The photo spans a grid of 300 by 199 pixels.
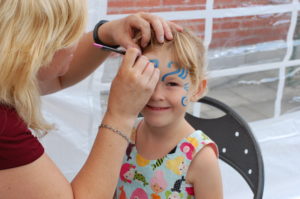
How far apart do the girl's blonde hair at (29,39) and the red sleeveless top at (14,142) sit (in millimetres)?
32

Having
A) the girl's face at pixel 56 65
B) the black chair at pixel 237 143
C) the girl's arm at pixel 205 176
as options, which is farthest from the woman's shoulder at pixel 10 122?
the black chair at pixel 237 143

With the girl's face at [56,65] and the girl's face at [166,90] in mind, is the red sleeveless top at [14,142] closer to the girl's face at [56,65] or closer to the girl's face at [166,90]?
the girl's face at [56,65]

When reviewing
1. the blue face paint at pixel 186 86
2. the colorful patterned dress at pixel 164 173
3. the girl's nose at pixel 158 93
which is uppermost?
the blue face paint at pixel 186 86

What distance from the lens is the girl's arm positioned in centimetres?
117

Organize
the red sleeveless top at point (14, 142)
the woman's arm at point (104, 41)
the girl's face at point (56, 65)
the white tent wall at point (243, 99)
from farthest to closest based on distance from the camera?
Answer: 1. the white tent wall at point (243, 99)
2. the woman's arm at point (104, 41)
3. the girl's face at point (56, 65)
4. the red sleeveless top at point (14, 142)

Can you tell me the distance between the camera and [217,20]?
82.7 inches

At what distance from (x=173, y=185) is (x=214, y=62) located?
1.12 metres

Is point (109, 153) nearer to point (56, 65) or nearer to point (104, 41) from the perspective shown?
point (56, 65)

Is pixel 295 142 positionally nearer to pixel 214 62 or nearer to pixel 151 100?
pixel 214 62

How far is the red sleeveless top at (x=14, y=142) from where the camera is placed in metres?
0.91

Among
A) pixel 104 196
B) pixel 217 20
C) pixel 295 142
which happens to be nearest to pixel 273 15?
pixel 217 20

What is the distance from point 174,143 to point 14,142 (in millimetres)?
490

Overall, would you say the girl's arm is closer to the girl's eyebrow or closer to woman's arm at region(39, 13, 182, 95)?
the girl's eyebrow

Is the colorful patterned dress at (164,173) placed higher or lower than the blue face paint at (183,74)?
lower
